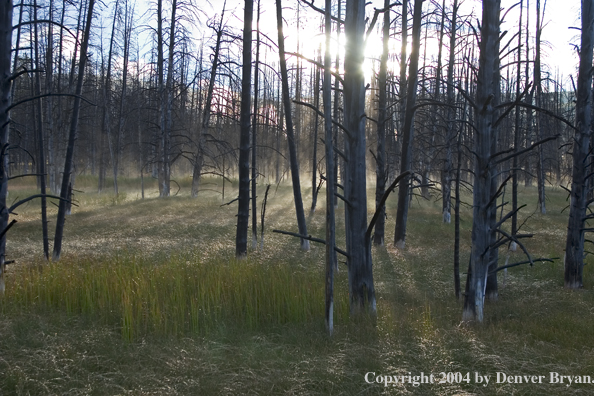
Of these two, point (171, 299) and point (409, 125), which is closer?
point (171, 299)

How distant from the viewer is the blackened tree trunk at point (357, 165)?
5.34m

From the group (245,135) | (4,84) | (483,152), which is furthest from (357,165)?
(245,135)

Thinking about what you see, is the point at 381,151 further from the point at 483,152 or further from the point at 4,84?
the point at 4,84

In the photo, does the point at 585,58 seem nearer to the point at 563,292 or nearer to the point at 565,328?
the point at 563,292

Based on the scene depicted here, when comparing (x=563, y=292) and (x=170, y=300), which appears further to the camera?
(x=563, y=292)

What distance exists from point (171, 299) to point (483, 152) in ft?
14.6

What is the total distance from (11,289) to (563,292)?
918 cm

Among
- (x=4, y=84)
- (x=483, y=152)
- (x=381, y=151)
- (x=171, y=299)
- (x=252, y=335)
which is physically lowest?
(x=252, y=335)

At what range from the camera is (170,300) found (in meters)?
5.52

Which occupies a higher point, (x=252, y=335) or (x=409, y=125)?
(x=409, y=125)

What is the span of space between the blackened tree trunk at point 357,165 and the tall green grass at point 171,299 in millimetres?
359

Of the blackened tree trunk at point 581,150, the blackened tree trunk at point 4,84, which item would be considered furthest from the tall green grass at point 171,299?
the blackened tree trunk at point 581,150

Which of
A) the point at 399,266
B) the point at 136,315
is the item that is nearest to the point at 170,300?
the point at 136,315

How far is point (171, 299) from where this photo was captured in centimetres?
549
